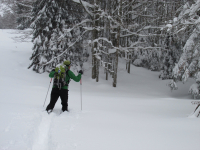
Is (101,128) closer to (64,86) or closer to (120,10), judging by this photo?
(64,86)

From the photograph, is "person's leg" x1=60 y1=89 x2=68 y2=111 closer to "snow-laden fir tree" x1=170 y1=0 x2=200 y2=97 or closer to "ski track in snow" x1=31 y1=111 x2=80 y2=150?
"ski track in snow" x1=31 y1=111 x2=80 y2=150

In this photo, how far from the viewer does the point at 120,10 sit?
1426 centimetres

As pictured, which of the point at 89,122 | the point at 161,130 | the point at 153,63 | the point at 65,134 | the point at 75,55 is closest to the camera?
the point at 65,134

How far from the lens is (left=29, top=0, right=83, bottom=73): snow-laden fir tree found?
48.5ft

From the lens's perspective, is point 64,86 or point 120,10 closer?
point 64,86

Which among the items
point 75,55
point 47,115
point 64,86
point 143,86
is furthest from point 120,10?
point 47,115

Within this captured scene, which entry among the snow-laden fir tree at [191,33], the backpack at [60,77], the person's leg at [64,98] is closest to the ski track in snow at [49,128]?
the person's leg at [64,98]

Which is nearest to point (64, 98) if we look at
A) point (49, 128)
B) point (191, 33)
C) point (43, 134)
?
point (49, 128)

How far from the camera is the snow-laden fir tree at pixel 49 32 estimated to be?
48.5 feet

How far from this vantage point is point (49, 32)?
15.2 meters

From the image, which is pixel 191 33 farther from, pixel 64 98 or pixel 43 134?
pixel 43 134

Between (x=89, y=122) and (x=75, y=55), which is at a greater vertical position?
(x=75, y=55)

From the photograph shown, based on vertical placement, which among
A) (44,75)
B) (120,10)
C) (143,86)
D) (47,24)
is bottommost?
(143,86)

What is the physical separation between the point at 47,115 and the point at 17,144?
1968 mm
